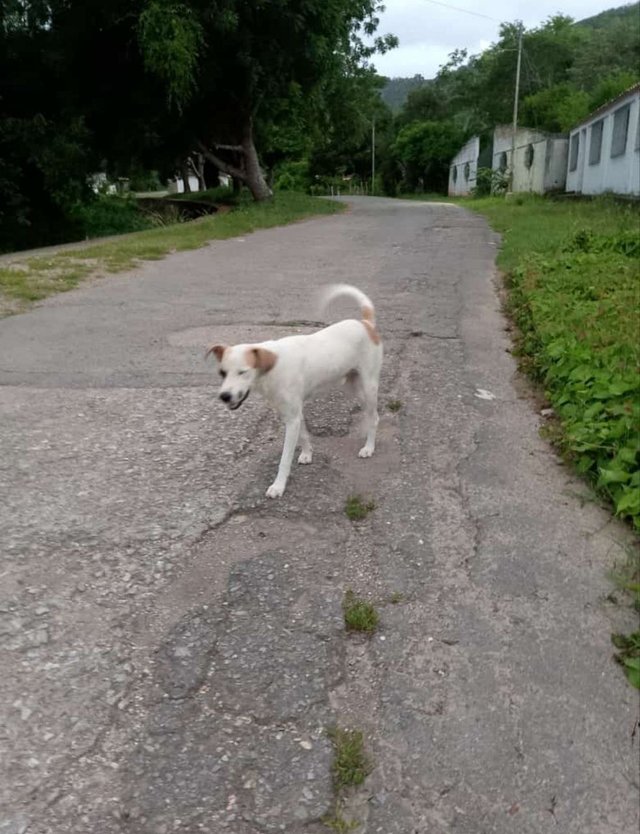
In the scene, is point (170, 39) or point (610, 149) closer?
point (170, 39)

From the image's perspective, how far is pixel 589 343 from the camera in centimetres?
506

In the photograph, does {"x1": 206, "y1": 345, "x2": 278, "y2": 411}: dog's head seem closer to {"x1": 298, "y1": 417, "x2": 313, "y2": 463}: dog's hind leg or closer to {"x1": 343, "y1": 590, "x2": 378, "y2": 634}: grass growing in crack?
{"x1": 298, "y1": 417, "x2": 313, "y2": 463}: dog's hind leg

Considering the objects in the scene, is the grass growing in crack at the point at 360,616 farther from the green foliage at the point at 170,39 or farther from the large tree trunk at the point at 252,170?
the large tree trunk at the point at 252,170

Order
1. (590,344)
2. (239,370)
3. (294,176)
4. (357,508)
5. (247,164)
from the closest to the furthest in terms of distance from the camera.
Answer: (239,370) < (357,508) < (590,344) < (247,164) < (294,176)

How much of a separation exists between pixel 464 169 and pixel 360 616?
165ft

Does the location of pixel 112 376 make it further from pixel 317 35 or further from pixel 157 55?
pixel 317 35

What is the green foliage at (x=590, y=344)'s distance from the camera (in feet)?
12.2

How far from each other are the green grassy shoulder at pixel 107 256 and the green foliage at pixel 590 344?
5.93 metres

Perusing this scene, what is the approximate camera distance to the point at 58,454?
4.27 metres

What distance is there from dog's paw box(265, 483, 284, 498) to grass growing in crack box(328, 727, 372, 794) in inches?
62.6

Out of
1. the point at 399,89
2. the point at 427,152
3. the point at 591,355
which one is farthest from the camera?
the point at 399,89

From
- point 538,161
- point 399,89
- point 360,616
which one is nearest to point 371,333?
point 360,616

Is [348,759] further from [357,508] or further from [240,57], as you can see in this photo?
[240,57]

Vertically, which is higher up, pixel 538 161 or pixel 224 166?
pixel 538 161
